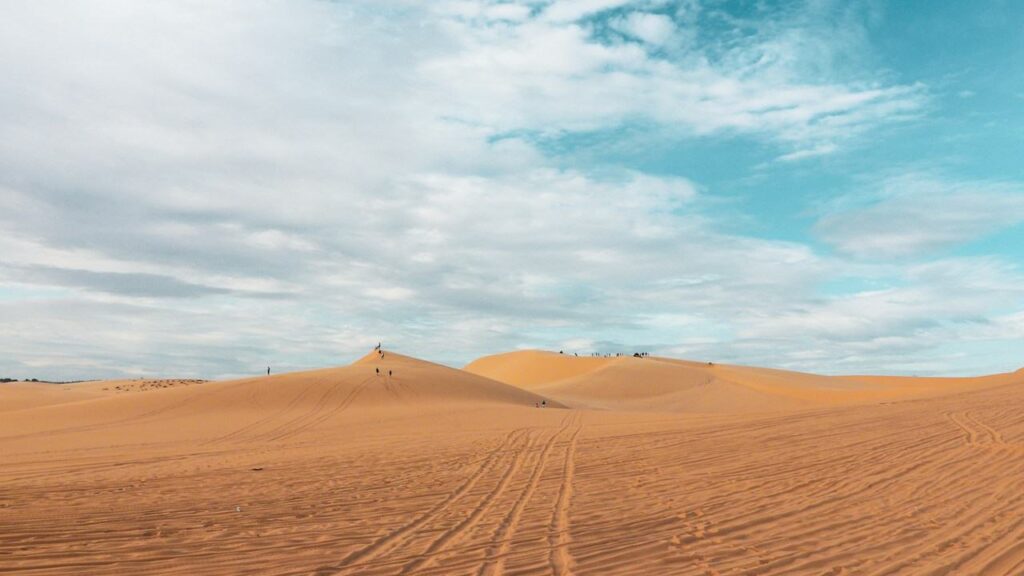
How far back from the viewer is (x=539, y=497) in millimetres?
11414

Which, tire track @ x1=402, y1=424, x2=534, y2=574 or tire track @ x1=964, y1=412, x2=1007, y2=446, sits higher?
tire track @ x1=964, y1=412, x2=1007, y2=446

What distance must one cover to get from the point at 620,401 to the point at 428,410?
28.8 metres

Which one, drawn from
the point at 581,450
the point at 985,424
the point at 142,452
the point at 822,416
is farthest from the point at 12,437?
the point at 985,424

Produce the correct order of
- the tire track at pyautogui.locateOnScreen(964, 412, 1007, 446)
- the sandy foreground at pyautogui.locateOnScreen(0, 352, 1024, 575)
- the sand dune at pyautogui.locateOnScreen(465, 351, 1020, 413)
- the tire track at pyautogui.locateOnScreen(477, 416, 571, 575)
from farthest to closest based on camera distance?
the sand dune at pyautogui.locateOnScreen(465, 351, 1020, 413) → the tire track at pyautogui.locateOnScreen(964, 412, 1007, 446) → the sandy foreground at pyautogui.locateOnScreen(0, 352, 1024, 575) → the tire track at pyautogui.locateOnScreen(477, 416, 571, 575)

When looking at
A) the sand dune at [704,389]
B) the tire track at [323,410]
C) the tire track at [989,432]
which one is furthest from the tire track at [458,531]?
the sand dune at [704,389]

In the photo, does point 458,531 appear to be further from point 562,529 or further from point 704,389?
point 704,389

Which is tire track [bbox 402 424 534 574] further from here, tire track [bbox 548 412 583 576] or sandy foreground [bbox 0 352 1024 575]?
tire track [bbox 548 412 583 576]

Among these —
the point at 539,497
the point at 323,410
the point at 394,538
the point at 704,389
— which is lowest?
the point at 394,538

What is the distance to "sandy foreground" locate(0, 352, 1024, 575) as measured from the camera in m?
7.84

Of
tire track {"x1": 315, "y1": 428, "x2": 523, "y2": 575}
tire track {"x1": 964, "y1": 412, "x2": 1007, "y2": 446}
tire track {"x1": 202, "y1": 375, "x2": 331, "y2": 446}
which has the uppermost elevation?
tire track {"x1": 202, "y1": 375, "x2": 331, "y2": 446}

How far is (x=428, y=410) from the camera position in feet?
114

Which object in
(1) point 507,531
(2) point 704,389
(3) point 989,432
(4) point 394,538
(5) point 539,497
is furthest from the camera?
(2) point 704,389

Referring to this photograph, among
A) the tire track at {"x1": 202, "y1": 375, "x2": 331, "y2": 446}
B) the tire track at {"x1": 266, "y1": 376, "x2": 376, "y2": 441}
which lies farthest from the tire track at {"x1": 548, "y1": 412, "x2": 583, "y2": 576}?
the tire track at {"x1": 266, "y1": 376, "x2": 376, "y2": 441}

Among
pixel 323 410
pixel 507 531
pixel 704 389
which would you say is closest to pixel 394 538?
pixel 507 531
